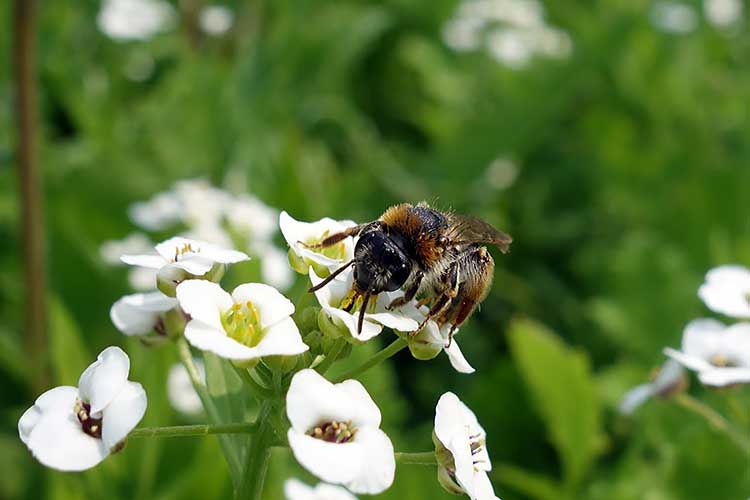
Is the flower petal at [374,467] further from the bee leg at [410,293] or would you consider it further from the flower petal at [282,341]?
the bee leg at [410,293]

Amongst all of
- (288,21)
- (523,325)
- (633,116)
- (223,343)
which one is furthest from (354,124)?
(223,343)

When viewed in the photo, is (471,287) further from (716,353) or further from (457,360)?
(716,353)

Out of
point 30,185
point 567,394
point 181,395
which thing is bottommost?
point 181,395

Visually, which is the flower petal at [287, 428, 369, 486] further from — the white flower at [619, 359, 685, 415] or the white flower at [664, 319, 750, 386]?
the white flower at [619, 359, 685, 415]

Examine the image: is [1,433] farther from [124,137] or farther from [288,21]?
[288,21]

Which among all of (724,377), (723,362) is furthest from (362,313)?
(723,362)

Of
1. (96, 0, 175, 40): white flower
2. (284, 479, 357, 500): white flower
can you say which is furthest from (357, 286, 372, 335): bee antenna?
(96, 0, 175, 40): white flower

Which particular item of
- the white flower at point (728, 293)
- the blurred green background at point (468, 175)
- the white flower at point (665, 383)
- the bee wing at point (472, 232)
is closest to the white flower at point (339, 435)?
the bee wing at point (472, 232)
